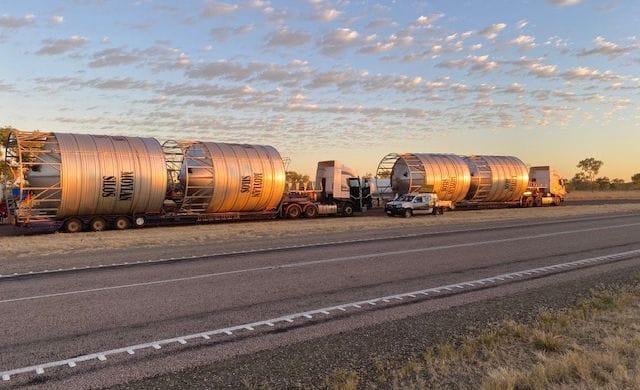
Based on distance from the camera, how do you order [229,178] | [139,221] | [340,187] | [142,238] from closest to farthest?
1. [142,238]
2. [139,221]
3. [229,178]
4. [340,187]

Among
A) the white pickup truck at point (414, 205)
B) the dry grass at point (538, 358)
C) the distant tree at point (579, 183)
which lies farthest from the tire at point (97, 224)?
the distant tree at point (579, 183)

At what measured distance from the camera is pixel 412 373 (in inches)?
228

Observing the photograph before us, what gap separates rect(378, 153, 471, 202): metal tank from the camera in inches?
1599

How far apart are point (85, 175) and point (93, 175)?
36 centimetres

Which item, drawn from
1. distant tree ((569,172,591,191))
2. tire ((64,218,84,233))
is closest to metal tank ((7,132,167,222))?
tire ((64,218,84,233))

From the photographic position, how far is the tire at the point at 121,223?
25844mm

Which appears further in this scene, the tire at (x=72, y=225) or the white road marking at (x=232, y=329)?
the tire at (x=72, y=225)

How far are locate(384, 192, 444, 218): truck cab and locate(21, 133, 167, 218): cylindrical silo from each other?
16041 millimetres

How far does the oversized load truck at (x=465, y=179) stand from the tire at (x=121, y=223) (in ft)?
67.2

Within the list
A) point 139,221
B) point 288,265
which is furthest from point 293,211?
point 288,265

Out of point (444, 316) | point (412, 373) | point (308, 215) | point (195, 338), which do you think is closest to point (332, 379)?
point (412, 373)

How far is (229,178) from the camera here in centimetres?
2880

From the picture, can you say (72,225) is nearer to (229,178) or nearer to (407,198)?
(229,178)

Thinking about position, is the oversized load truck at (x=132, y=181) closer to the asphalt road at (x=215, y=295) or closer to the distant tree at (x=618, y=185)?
the asphalt road at (x=215, y=295)
